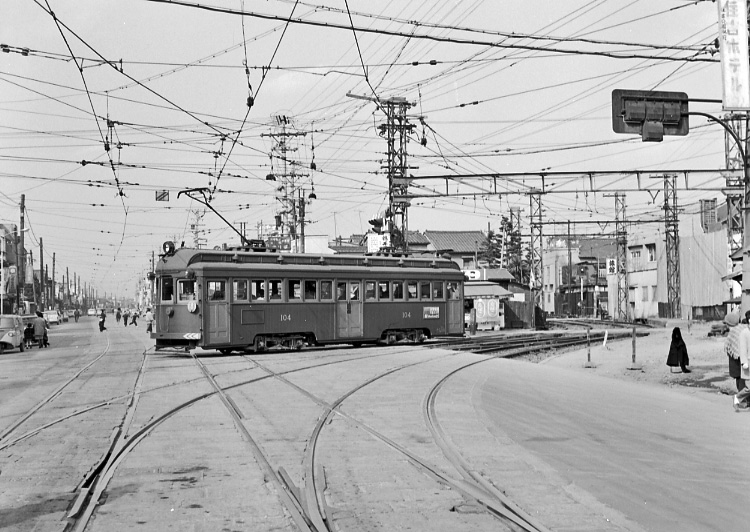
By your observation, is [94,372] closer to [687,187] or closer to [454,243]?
[687,187]

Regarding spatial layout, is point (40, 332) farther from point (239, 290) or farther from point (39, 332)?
point (239, 290)

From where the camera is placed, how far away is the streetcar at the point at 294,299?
25.8 metres

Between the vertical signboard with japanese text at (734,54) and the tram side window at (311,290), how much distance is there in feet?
55.7

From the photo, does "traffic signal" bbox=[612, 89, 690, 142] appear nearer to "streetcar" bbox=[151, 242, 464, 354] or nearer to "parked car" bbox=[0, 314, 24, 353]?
"streetcar" bbox=[151, 242, 464, 354]

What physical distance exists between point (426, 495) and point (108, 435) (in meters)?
5.21

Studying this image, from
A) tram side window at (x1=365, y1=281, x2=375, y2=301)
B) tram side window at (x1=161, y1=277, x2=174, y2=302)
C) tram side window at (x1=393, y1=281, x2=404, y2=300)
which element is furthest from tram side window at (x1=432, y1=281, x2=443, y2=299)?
tram side window at (x1=161, y1=277, x2=174, y2=302)

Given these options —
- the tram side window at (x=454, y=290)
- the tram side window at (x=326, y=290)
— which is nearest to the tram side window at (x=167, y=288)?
the tram side window at (x=326, y=290)

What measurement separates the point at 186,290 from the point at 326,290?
514 cm

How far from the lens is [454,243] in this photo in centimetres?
10919

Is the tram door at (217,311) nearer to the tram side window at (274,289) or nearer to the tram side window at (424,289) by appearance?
the tram side window at (274,289)

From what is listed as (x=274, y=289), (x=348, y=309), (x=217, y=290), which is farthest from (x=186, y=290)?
(x=348, y=309)

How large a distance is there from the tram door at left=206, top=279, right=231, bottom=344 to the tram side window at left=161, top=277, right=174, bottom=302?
130 cm

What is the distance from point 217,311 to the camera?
2591 cm

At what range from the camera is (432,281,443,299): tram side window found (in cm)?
3259
